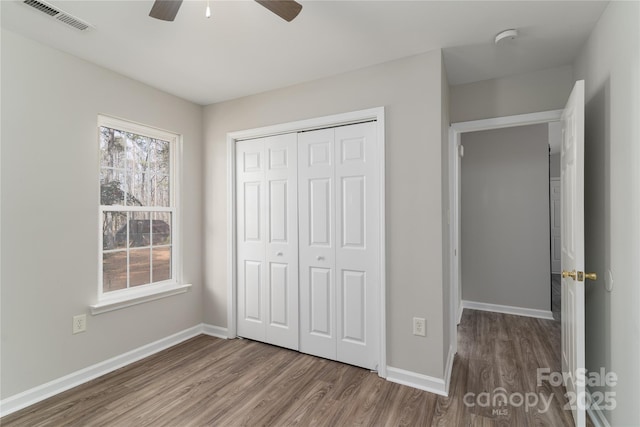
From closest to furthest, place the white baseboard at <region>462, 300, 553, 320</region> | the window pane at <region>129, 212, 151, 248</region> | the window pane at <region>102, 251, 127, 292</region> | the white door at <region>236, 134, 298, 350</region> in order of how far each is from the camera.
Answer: the window pane at <region>102, 251, 127, 292</region> < the window pane at <region>129, 212, 151, 248</region> < the white door at <region>236, 134, 298, 350</region> < the white baseboard at <region>462, 300, 553, 320</region>

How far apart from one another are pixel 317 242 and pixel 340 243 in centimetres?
24

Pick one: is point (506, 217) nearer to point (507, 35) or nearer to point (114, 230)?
point (507, 35)

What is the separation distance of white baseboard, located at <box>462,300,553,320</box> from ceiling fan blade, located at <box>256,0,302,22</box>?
424cm

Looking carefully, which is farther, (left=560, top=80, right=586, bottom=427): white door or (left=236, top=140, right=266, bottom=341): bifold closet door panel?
(left=236, top=140, right=266, bottom=341): bifold closet door panel

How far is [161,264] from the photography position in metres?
3.24

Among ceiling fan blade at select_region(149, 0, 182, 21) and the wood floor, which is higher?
ceiling fan blade at select_region(149, 0, 182, 21)

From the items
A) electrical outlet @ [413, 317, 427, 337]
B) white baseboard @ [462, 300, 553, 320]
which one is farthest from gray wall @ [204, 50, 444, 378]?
white baseboard @ [462, 300, 553, 320]

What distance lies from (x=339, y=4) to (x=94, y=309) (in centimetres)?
290

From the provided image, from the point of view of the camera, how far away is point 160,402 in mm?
2236

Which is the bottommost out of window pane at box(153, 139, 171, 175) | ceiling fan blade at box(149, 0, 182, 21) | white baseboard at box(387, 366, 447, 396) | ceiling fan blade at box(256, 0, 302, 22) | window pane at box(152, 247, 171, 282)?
white baseboard at box(387, 366, 447, 396)

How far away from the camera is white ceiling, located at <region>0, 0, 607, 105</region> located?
74.5 inches

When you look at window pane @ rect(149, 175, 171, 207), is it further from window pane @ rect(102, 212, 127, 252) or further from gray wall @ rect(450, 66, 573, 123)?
gray wall @ rect(450, 66, 573, 123)

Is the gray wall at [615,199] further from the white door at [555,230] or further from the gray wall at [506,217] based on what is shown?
the white door at [555,230]

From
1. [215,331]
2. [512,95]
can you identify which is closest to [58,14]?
[215,331]
